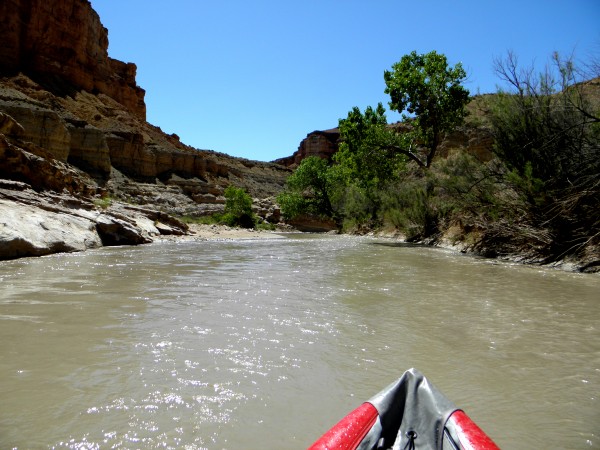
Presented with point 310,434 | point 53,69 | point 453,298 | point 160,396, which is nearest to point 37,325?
point 160,396

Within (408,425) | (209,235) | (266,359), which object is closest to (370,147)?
(209,235)

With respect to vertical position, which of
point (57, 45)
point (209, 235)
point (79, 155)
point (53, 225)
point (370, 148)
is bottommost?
point (209, 235)

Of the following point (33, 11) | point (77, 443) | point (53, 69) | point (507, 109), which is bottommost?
point (77, 443)

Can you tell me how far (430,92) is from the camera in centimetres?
1712

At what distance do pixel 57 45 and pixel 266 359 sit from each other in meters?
57.2

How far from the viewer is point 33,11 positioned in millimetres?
45469

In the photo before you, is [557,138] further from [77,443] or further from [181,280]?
[77,443]

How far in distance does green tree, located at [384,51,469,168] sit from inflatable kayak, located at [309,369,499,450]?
16.4m

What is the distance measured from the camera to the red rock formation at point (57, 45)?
42.6 metres

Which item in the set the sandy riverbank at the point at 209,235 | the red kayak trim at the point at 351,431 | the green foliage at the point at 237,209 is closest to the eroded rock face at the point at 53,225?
the sandy riverbank at the point at 209,235

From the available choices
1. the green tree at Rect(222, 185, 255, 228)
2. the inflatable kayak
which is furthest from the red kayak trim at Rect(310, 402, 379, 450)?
the green tree at Rect(222, 185, 255, 228)

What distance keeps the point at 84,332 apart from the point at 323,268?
16.1 ft

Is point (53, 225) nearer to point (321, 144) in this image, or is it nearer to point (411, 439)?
point (411, 439)

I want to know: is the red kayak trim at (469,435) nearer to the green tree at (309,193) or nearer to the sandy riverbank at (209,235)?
the sandy riverbank at (209,235)
